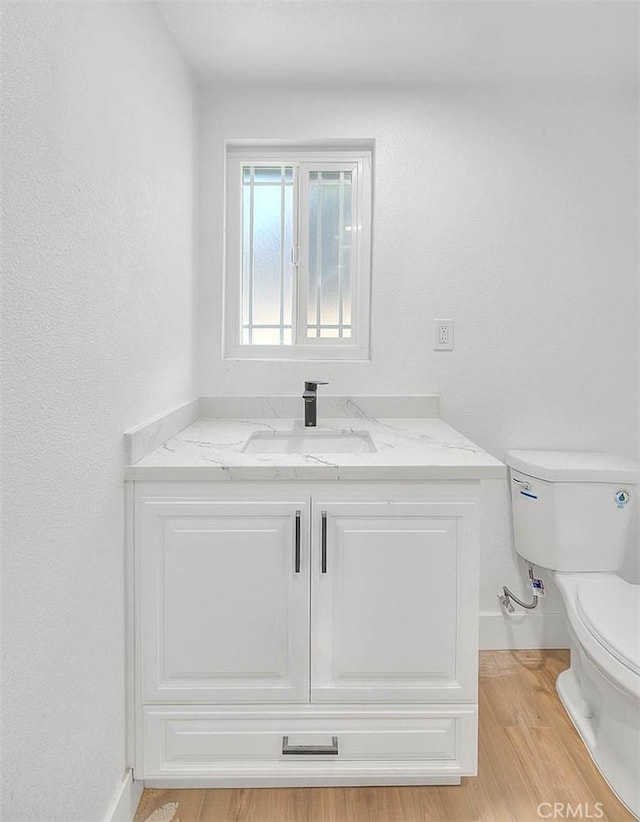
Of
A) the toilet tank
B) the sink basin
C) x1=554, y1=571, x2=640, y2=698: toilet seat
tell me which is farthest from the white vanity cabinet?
the toilet tank

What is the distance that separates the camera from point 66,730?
1.02 m

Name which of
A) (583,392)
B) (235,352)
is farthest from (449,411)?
(235,352)

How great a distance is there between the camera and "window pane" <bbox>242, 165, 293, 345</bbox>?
2133mm

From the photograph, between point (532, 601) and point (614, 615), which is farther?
point (532, 601)

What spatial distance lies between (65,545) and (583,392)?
1844 mm

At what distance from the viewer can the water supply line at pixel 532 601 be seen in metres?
2.01

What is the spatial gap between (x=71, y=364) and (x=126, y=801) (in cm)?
106

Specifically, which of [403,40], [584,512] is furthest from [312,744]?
[403,40]

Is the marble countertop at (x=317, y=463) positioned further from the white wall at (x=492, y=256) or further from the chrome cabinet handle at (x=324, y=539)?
the white wall at (x=492, y=256)

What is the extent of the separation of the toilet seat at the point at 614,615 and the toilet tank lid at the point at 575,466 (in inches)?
13.5

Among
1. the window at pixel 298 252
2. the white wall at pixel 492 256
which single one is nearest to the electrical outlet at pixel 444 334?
the white wall at pixel 492 256

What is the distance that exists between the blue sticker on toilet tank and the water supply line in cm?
42

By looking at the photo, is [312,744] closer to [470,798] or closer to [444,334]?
[470,798]

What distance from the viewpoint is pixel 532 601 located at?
2.07m
